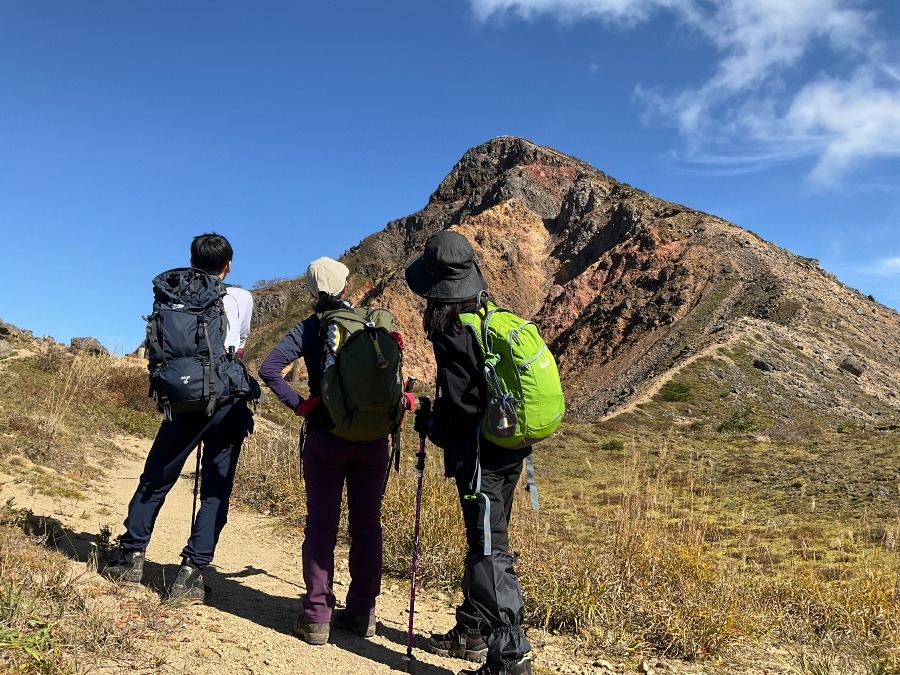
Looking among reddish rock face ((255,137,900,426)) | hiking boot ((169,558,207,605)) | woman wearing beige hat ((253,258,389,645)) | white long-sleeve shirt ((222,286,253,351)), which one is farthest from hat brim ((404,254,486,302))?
reddish rock face ((255,137,900,426))

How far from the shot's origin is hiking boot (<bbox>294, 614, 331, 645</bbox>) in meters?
3.40

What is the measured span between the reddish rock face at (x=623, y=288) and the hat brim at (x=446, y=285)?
28.1m

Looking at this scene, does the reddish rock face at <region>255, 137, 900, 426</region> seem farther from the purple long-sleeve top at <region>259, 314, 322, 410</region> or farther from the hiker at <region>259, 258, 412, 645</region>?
the purple long-sleeve top at <region>259, 314, 322, 410</region>

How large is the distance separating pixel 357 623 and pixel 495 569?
1.06 m

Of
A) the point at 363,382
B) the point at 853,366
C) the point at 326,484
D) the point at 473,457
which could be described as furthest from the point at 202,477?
the point at 853,366

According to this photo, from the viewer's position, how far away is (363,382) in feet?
10.4

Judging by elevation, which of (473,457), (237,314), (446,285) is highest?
(446,285)

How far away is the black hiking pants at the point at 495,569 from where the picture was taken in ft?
9.86

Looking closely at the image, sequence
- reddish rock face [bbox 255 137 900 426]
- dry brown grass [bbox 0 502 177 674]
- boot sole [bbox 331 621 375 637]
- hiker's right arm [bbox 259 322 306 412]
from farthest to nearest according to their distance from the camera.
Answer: reddish rock face [bbox 255 137 900 426] → boot sole [bbox 331 621 375 637] → hiker's right arm [bbox 259 322 306 412] → dry brown grass [bbox 0 502 177 674]

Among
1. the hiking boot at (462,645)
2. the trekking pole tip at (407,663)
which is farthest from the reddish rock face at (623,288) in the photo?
the trekking pole tip at (407,663)

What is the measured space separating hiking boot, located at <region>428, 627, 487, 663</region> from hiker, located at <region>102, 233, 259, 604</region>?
1.35 m

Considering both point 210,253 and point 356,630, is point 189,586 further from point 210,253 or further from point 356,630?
point 210,253

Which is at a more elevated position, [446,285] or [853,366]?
[853,366]

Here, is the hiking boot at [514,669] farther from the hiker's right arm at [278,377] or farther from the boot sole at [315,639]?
the hiker's right arm at [278,377]
